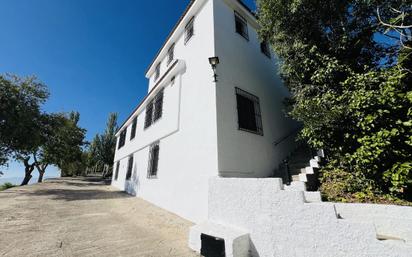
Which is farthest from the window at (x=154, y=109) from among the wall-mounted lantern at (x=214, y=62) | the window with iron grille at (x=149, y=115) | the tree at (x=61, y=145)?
the tree at (x=61, y=145)

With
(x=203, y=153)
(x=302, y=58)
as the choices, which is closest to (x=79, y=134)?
(x=203, y=153)

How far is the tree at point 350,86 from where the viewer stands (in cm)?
360

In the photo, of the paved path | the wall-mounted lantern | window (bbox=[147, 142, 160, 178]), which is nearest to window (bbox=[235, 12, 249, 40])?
the wall-mounted lantern

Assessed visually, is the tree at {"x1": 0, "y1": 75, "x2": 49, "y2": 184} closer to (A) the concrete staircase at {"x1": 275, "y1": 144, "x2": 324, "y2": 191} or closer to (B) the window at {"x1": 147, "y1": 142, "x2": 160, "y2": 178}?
(B) the window at {"x1": 147, "y1": 142, "x2": 160, "y2": 178}

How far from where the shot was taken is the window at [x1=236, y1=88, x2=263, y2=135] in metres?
6.31

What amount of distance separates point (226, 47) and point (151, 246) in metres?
6.60

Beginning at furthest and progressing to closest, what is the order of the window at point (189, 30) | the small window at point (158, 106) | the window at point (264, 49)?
the small window at point (158, 106), the window at point (264, 49), the window at point (189, 30)

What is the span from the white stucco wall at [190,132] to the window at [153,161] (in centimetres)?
33

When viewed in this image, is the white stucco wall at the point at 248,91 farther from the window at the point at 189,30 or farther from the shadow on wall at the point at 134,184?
the shadow on wall at the point at 134,184

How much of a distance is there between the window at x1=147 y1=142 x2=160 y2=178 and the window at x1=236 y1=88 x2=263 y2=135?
4.54m

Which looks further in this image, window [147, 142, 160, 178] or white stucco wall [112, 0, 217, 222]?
window [147, 142, 160, 178]

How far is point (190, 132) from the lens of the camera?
6352 mm

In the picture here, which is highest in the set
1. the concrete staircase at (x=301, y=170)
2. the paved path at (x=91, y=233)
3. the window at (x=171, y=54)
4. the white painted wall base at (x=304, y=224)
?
the window at (x=171, y=54)

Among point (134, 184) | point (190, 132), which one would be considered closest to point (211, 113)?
point (190, 132)
